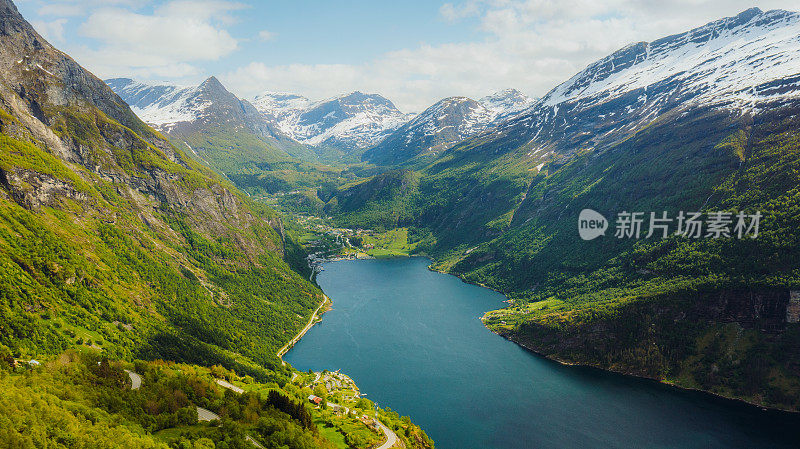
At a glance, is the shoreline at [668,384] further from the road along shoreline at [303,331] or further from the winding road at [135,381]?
the winding road at [135,381]

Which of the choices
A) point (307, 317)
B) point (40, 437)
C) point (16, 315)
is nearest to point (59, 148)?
point (16, 315)

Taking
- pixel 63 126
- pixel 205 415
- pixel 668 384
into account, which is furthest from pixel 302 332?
pixel 668 384

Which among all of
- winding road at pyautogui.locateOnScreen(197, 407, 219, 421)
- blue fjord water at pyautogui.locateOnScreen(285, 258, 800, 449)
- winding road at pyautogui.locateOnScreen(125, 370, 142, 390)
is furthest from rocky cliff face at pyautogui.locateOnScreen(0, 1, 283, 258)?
winding road at pyautogui.locateOnScreen(197, 407, 219, 421)

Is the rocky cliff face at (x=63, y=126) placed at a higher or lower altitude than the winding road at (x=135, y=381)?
higher

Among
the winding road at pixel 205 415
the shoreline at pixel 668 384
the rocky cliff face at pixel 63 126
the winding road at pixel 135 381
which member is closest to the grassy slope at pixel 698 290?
the shoreline at pixel 668 384

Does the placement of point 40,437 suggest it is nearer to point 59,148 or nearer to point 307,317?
point 307,317

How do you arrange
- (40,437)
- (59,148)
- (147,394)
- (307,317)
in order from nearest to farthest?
(40,437) → (147,394) → (59,148) → (307,317)

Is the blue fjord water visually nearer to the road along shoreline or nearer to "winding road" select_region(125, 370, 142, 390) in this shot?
the road along shoreline

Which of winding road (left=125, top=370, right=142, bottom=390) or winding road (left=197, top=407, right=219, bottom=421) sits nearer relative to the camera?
winding road (left=197, top=407, right=219, bottom=421)
